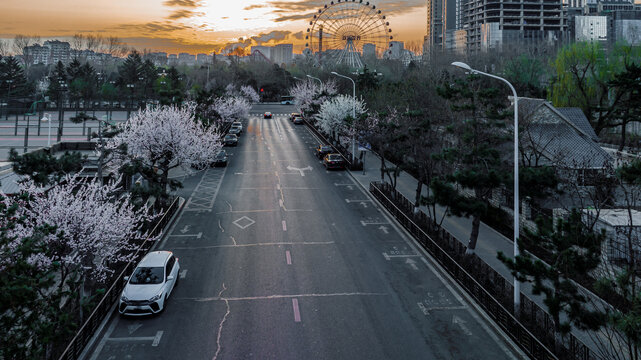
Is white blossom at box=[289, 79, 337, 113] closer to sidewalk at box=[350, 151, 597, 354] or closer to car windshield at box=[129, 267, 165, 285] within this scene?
sidewalk at box=[350, 151, 597, 354]

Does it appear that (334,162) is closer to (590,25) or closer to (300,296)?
(300,296)

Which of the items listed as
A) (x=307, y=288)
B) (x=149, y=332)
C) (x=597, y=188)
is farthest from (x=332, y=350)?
(x=597, y=188)

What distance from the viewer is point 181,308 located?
1656 centimetres

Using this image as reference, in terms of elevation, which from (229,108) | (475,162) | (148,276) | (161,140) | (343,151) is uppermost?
(475,162)

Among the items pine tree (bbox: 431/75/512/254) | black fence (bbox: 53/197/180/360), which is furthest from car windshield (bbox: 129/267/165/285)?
pine tree (bbox: 431/75/512/254)

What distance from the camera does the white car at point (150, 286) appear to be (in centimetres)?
1573

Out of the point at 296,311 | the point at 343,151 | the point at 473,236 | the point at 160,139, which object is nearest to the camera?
the point at 296,311

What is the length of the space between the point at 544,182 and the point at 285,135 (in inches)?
2206

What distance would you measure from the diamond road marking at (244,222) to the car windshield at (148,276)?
957 cm

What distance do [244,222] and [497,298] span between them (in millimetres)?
16223

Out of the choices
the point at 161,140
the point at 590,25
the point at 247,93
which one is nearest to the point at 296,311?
the point at 161,140

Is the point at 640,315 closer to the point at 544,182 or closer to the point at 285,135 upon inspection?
the point at 544,182

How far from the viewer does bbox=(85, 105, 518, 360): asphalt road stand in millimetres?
13883

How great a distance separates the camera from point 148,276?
16781mm
